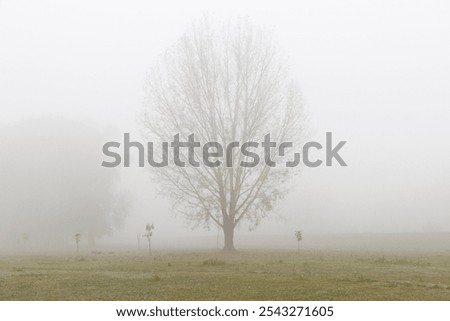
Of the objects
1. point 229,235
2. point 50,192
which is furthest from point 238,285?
point 50,192

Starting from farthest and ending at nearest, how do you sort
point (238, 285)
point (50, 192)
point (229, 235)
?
1. point (50, 192)
2. point (229, 235)
3. point (238, 285)

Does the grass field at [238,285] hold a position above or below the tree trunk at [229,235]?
below

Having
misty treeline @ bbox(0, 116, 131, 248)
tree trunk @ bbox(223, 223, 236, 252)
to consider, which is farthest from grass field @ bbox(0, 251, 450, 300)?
misty treeline @ bbox(0, 116, 131, 248)

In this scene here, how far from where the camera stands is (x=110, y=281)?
21.0 metres

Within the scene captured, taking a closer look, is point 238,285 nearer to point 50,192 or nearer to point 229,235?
point 229,235

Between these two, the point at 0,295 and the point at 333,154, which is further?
the point at 333,154

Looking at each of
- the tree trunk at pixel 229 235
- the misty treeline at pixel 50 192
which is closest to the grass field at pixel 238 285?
the tree trunk at pixel 229 235

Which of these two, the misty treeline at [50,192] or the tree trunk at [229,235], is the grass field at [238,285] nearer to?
the tree trunk at [229,235]

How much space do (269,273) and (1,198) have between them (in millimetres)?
66714

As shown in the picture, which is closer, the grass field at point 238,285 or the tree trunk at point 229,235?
the grass field at point 238,285

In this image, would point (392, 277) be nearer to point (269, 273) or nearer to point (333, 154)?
point (269, 273)

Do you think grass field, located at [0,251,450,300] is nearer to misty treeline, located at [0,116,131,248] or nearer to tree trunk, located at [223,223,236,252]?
tree trunk, located at [223,223,236,252]
